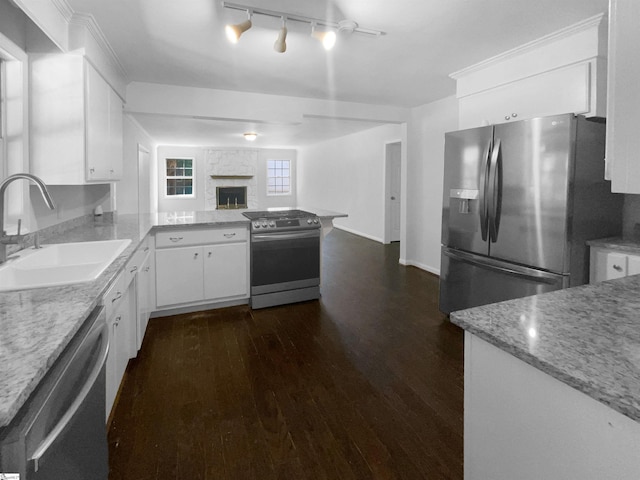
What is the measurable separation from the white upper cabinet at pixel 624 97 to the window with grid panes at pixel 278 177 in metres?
10.9

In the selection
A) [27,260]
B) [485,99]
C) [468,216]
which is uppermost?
[485,99]

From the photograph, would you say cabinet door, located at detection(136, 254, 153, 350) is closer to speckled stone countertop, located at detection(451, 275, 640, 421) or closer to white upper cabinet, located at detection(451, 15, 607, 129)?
speckled stone countertop, located at detection(451, 275, 640, 421)

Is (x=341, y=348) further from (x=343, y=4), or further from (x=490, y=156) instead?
(x=343, y=4)

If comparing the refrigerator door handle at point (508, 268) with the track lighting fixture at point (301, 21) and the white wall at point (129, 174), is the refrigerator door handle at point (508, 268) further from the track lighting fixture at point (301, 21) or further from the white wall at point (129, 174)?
the white wall at point (129, 174)

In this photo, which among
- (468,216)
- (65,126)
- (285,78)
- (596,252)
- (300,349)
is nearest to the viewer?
(65,126)

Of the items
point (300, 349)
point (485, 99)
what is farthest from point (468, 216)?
point (300, 349)

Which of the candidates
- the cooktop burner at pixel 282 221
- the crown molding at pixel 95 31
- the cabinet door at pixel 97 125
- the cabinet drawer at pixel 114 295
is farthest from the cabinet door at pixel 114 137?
the cabinet drawer at pixel 114 295

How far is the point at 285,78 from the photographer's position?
3787 millimetres

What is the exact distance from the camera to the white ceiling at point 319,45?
2.32m

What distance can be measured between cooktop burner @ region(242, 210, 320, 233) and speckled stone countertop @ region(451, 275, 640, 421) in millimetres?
2705

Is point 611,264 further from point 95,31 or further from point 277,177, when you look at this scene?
point 277,177

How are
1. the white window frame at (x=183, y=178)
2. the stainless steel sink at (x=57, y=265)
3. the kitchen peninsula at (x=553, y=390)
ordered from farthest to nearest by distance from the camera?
the white window frame at (x=183, y=178) → the stainless steel sink at (x=57, y=265) → the kitchen peninsula at (x=553, y=390)

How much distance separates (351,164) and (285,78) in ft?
15.5

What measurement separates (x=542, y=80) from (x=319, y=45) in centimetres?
178
